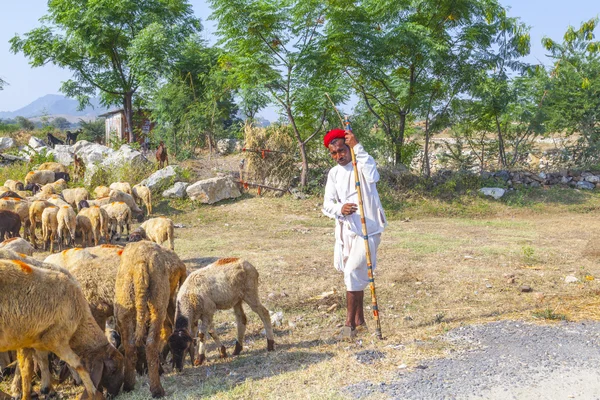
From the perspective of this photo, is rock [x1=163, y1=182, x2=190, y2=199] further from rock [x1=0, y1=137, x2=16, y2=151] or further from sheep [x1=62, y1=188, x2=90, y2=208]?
rock [x1=0, y1=137, x2=16, y2=151]

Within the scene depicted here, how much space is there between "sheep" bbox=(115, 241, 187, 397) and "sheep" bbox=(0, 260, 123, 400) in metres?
0.24

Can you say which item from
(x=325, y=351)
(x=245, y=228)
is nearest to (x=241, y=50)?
(x=245, y=228)

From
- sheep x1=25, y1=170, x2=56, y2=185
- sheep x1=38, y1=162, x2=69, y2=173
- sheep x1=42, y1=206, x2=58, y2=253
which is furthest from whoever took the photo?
sheep x1=38, y1=162, x2=69, y2=173

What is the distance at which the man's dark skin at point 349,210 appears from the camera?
5.68 meters

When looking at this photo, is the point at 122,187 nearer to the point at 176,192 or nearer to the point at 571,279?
the point at 176,192

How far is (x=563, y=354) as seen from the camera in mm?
4844

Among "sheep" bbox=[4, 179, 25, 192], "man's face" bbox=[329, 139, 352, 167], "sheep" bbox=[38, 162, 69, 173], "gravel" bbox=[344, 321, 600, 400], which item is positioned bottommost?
"gravel" bbox=[344, 321, 600, 400]

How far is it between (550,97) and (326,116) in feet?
30.0

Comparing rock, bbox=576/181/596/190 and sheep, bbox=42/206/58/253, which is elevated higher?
rock, bbox=576/181/596/190

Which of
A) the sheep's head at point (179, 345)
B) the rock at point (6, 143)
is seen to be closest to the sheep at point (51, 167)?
the rock at point (6, 143)

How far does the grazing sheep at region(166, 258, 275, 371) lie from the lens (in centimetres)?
534

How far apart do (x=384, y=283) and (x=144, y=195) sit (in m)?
9.26

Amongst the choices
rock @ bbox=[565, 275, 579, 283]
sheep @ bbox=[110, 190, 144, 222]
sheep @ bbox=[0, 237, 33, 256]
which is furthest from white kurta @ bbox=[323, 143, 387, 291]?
sheep @ bbox=[110, 190, 144, 222]

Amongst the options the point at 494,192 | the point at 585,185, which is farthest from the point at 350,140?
the point at 585,185
